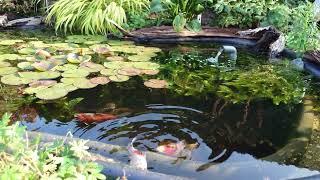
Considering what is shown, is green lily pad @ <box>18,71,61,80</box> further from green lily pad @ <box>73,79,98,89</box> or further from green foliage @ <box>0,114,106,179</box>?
green foliage @ <box>0,114,106,179</box>

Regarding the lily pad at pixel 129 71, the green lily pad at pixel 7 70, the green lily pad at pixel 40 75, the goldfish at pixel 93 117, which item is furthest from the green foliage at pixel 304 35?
the green lily pad at pixel 7 70

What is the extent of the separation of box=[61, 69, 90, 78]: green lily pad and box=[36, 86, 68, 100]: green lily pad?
0.36 metres

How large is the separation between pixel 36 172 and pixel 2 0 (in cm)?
665

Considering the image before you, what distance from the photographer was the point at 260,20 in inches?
230

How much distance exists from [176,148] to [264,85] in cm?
167

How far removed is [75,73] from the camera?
4.34m

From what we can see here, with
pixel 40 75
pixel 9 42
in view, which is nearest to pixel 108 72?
pixel 40 75

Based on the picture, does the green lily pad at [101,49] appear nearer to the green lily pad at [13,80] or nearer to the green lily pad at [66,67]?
the green lily pad at [66,67]

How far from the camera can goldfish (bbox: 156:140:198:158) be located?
2.95m

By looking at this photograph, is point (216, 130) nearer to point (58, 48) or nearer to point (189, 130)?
point (189, 130)

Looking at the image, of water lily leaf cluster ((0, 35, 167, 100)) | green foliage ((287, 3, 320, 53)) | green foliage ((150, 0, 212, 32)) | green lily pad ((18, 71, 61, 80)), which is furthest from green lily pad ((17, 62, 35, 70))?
green foliage ((287, 3, 320, 53))

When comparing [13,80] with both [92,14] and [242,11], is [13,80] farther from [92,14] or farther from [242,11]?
[242,11]

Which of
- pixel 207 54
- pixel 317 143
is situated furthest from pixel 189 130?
pixel 207 54

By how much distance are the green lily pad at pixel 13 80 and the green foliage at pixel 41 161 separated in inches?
97.3
